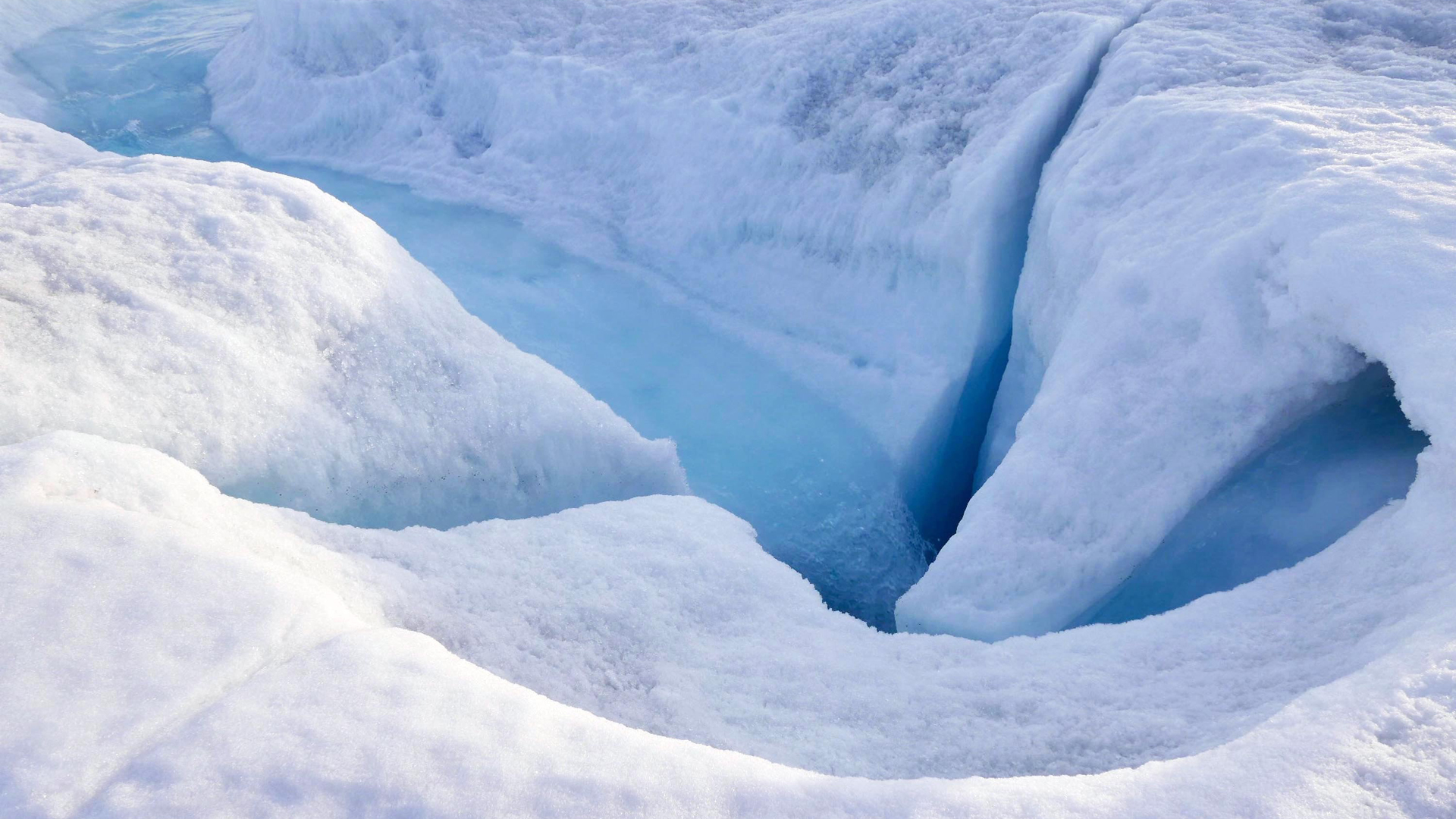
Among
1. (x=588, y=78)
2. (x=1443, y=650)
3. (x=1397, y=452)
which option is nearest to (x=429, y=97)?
(x=588, y=78)

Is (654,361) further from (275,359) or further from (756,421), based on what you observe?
(275,359)

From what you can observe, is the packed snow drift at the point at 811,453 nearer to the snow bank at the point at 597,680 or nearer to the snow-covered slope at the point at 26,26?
the snow bank at the point at 597,680

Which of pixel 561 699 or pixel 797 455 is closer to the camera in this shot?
pixel 561 699

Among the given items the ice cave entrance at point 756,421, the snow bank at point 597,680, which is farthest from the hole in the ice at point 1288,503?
the snow bank at point 597,680

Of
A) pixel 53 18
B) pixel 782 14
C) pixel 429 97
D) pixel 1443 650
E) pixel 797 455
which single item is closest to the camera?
pixel 1443 650

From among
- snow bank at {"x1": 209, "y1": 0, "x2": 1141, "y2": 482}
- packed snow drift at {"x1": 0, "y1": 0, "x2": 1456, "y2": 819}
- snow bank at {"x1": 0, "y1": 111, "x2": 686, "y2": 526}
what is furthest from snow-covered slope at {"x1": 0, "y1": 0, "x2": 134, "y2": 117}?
snow bank at {"x1": 0, "y1": 111, "x2": 686, "y2": 526}

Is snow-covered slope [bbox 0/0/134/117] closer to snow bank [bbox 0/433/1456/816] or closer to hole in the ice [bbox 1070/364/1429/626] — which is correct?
snow bank [bbox 0/433/1456/816]

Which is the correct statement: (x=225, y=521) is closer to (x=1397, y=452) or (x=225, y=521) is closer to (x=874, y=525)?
(x=874, y=525)
